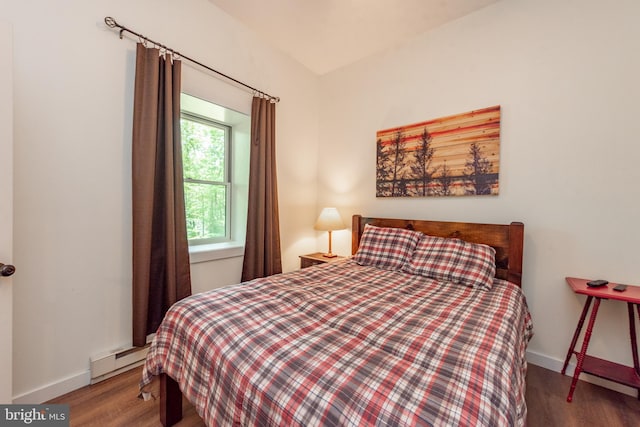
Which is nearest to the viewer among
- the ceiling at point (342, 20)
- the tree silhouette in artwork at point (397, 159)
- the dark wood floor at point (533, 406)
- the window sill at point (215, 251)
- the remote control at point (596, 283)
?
the dark wood floor at point (533, 406)

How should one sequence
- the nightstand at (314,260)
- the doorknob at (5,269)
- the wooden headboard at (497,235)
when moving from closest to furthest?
the doorknob at (5,269), the wooden headboard at (497,235), the nightstand at (314,260)

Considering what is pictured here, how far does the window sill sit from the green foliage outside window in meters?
0.13

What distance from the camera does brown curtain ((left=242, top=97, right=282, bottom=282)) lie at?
2537 mm

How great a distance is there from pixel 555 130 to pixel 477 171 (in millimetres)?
544

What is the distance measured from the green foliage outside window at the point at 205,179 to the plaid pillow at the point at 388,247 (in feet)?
4.84

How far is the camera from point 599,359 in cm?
177

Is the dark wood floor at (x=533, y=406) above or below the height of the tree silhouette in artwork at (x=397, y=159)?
below

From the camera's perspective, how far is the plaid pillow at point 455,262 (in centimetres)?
185

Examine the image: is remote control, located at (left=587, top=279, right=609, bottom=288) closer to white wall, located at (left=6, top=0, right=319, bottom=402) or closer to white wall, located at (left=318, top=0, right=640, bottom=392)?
white wall, located at (left=318, top=0, right=640, bottom=392)

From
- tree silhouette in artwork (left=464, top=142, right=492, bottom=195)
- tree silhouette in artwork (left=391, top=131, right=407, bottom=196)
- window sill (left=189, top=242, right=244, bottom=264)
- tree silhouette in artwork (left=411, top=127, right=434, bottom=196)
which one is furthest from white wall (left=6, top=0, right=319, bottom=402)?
tree silhouette in artwork (left=464, top=142, right=492, bottom=195)

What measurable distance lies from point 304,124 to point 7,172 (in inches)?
97.0

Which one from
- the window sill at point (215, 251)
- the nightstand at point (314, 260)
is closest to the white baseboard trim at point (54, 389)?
the window sill at point (215, 251)

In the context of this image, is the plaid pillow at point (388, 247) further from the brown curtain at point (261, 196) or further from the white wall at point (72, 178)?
the white wall at point (72, 178)

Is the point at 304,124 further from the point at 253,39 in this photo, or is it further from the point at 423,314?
the point at 423,314
